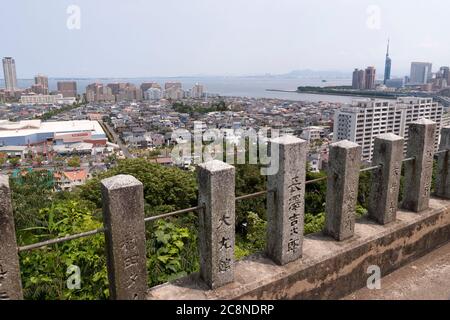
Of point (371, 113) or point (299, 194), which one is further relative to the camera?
point (371, 113)

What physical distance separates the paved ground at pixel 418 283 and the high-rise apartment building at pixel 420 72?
180 m

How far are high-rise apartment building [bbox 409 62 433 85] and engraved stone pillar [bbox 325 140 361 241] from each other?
18047 cm

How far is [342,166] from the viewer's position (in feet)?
10.4

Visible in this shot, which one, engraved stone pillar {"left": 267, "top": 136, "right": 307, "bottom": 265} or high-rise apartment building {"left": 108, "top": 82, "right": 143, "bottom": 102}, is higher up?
engraved stone pillar {"left": 267, "top": 136, "right": 307, "bottom": 265}

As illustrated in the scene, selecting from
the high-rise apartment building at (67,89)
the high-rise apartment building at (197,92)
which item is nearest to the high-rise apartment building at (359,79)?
the high-rise apartment building at (197,92)

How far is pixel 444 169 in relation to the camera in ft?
14.5

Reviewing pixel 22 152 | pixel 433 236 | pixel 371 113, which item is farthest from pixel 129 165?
pixel 22 152

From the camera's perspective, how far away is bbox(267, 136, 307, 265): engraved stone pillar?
2803mm

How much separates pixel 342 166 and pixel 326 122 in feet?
299

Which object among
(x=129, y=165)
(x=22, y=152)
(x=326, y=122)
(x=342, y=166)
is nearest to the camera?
(x=342, y=166)

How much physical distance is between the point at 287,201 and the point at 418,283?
181cm

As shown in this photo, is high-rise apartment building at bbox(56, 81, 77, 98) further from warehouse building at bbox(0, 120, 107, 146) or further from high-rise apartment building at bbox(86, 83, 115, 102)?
warehouse building at bbox(0, 120, 107, 146)

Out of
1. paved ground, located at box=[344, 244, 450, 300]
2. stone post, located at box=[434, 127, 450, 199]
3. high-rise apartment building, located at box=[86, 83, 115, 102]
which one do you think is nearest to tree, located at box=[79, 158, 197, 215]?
stone post, located at box=[434, 127, 450, 199]
